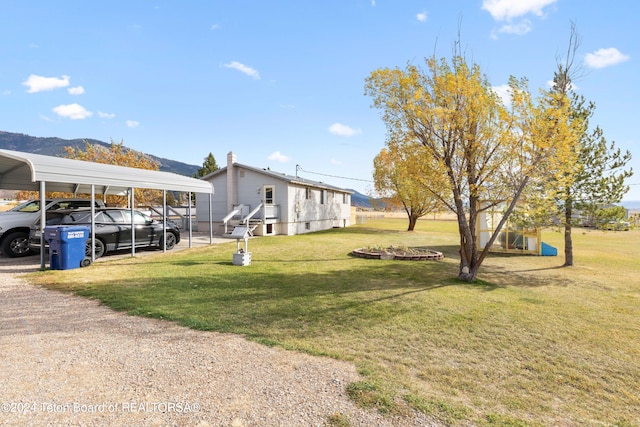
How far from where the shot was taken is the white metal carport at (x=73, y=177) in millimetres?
9305

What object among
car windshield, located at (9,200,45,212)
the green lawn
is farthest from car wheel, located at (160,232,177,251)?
car windshield, located at (9,200,45,212)

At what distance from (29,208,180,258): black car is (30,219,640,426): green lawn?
108 centimetres

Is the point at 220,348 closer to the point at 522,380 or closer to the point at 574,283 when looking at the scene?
the point at 522,380

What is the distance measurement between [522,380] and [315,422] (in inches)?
99.9

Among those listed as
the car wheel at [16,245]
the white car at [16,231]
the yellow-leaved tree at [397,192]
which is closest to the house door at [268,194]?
the yellow-leaved tree at [397,192]

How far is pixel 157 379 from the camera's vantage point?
3592mm

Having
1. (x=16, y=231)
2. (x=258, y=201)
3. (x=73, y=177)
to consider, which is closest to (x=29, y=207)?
(x=16, y=231)

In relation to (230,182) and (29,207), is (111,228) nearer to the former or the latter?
(29,207)

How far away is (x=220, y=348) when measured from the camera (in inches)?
173

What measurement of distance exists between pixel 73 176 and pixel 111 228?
224 centimetres

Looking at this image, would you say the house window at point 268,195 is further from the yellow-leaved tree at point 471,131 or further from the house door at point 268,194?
the yellow-leaved tree at point 471,131

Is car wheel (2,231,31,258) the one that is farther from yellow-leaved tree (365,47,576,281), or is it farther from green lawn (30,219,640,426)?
yellow-leaved tree (365,47,576,281)

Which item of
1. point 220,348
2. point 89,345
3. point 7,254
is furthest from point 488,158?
point 7,254

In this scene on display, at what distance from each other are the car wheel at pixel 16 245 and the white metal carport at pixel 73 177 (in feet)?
6.65
